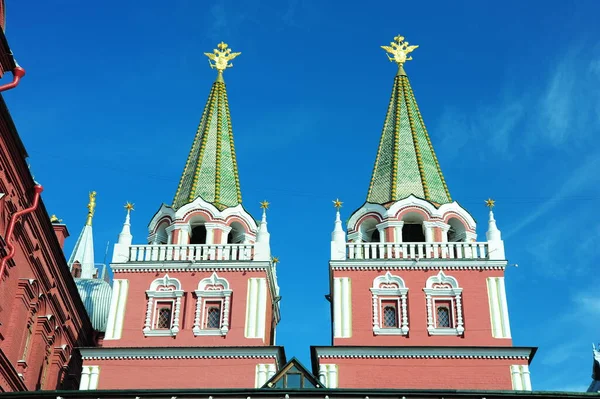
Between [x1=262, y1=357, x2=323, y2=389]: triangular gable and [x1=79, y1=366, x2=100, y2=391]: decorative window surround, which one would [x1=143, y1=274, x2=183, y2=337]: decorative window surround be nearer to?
[x1=79, y1=366, x2=100, y2=391]: decorative window surround

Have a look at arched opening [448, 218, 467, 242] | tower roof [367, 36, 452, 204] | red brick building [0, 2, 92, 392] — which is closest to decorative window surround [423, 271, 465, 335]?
arched opening [448, 218, 467, 242]

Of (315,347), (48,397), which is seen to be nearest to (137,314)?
(315,347)

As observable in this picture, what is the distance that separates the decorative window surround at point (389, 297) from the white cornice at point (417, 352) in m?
0.74

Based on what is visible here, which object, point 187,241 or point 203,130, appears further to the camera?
point 203,130

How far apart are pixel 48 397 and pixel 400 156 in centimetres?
1602

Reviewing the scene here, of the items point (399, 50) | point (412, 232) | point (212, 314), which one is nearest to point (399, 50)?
point (399, 50)

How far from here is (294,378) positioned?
22.7 m

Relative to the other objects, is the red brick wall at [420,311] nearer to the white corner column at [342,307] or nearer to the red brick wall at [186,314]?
the white corner column at [342,307]

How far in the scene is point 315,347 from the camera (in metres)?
26.2

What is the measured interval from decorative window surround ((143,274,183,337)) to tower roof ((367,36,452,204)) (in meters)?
7.43

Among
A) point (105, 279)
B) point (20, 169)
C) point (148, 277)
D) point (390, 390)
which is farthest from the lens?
point (105, 279)

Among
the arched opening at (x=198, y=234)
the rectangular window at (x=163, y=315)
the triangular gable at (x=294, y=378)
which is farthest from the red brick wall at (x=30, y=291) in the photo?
the triangular gable at (x=294, y=378)

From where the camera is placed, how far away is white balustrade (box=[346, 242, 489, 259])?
28250 millimetres

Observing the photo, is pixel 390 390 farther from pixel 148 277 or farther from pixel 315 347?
pixel 148 277
